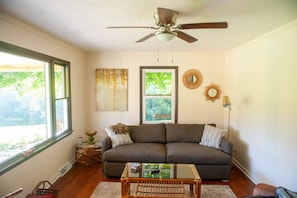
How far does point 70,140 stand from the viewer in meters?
3.89

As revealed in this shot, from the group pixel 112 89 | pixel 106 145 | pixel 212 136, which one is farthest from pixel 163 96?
pixel 106 145

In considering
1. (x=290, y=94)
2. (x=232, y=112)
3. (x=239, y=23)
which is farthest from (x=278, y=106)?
(x=232, y=112)

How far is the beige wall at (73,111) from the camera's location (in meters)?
2.24

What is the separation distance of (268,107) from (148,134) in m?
2.21

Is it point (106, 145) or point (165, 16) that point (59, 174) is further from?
point (165, 16)

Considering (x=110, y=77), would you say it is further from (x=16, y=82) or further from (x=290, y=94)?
(x=290, y=94)

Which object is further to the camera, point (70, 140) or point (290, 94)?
point (70, 140)

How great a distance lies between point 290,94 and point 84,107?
399 cm

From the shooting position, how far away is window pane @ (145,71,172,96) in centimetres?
462

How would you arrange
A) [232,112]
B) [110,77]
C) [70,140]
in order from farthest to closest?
1. [110,77]
2. [232,112]
3. [70,140]

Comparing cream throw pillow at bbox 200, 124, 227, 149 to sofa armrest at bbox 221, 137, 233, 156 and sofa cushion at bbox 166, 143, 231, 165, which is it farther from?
sofa cushion at bbox 166, 143, 231, 165

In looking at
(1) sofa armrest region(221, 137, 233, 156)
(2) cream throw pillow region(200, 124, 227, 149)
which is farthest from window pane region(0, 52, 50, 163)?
(1) sofa armrest region(221, 137, 233, 156)

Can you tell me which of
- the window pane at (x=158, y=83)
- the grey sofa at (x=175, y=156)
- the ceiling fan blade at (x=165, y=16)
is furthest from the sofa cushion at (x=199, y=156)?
the ceiling fan blade at (x=165, y=16)

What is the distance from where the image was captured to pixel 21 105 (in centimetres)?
264
